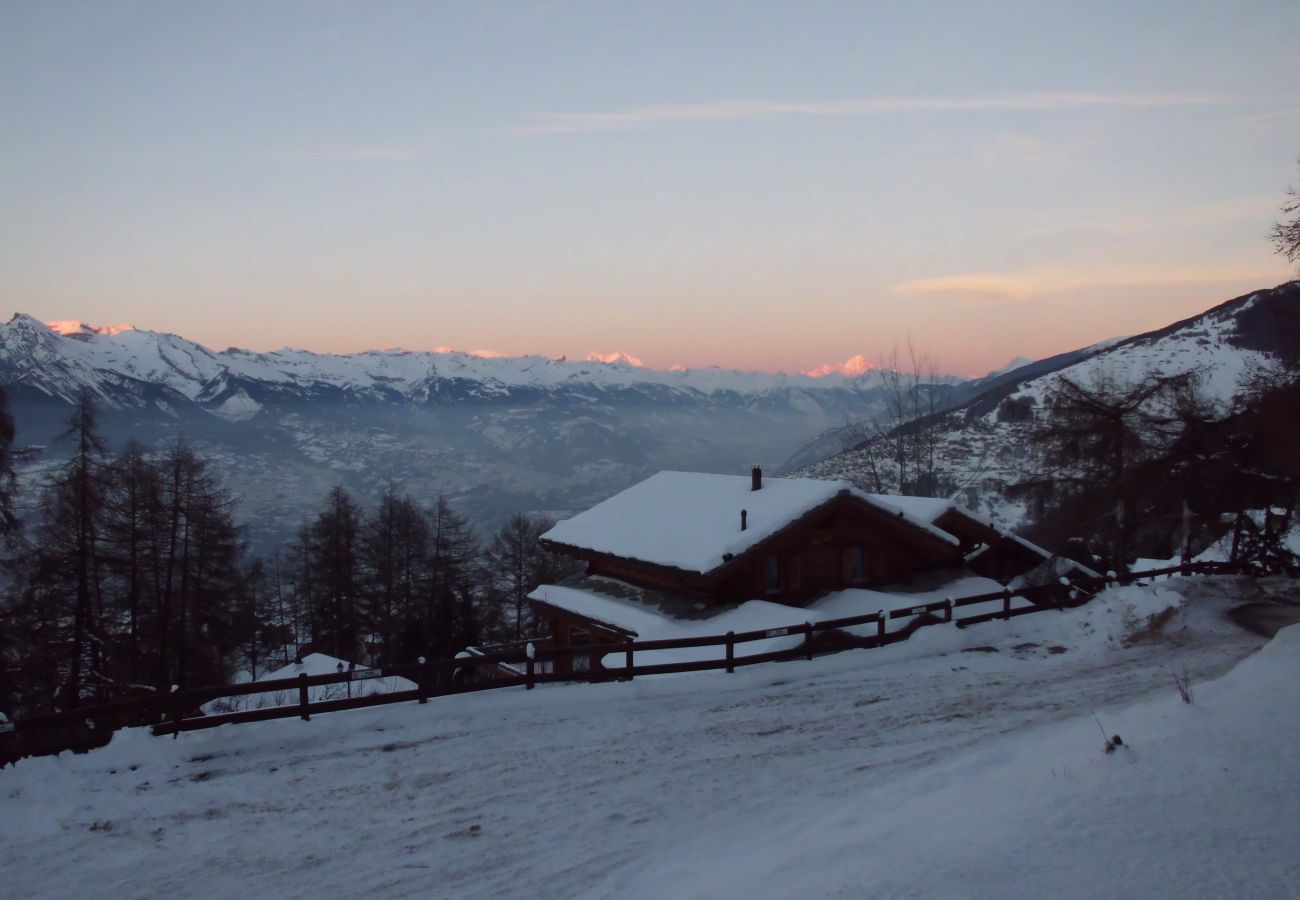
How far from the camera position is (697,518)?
2719 cm

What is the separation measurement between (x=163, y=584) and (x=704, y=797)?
35.9 m

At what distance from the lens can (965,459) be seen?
9769 centimetres

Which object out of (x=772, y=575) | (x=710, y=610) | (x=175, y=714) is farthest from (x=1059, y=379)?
(x=175, y=714)

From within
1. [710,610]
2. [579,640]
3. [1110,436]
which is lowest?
[579,640]

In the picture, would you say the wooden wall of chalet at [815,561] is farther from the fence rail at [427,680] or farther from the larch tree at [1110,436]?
the larch tree at [1110,436]

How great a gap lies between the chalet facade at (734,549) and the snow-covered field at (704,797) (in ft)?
26.7

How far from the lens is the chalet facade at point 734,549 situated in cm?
2402

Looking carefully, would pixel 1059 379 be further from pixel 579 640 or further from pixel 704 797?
pixel 704 797

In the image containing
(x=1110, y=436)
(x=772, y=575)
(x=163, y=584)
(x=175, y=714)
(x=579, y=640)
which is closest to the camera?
(x=175, y=714)

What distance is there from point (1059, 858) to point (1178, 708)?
4.89 metres

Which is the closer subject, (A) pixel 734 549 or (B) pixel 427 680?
(B) pixel 427 680

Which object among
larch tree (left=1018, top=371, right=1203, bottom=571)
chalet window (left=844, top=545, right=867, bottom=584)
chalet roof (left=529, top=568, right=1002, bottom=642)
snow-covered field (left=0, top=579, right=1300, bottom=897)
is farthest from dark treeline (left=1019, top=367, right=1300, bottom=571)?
snow-covered field (left=0, top=579, right=1300, bottom=897)

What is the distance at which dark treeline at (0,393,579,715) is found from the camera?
86.4 feet

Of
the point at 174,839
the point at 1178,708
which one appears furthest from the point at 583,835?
the point at 1178,708
